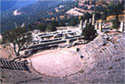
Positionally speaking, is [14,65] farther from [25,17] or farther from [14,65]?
[25,17]

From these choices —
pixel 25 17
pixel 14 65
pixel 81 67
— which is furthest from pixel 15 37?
pixel 25 17

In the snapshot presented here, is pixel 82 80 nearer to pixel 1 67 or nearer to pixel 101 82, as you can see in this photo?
pixel 101 82

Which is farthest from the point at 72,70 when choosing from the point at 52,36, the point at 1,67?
the point at 52,36

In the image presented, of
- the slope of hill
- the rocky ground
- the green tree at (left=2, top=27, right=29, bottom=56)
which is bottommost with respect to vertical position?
the rocky ground

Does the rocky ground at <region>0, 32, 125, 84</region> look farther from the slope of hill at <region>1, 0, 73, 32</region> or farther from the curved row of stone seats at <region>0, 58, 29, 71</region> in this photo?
the slope of hill at <region>1, 0, 73, 32</region>

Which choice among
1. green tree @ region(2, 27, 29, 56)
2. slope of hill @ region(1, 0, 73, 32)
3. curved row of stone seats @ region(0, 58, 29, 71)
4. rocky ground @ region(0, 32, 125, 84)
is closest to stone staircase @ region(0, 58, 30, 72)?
curved row of stone seats @ region(0, 58, 29, 71)

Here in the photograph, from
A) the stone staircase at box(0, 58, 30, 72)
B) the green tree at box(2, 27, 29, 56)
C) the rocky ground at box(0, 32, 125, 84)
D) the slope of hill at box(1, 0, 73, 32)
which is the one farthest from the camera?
the slope of hill at box(1, 0, 73, 32)

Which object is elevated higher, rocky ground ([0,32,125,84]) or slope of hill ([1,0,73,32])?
slope of hill ([1,0,73,32])

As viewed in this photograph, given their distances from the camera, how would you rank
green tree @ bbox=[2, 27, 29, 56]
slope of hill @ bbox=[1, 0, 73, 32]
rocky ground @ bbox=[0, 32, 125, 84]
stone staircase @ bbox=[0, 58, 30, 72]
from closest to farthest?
rocky ground @ bbox=[0, 32, 125, 84] → stone staircase @ bbox=[0, 58, 30, 72] → green tree @ bbox=[2, 27, 29, 56] → slope of hill @ bbox=[1, 0, 73, 32]

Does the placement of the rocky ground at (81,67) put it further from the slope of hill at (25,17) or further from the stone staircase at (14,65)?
the slope of hill at (25,17)
